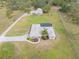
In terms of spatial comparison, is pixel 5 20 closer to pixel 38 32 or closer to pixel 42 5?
pixel 38 32

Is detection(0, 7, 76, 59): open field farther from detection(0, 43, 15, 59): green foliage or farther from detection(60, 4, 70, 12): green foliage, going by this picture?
detection(60, 4, 70, 12): green foliage

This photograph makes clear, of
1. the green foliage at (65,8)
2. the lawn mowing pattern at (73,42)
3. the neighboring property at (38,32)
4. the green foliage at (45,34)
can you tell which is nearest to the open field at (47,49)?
the lawn mowing pattern at (73,42)

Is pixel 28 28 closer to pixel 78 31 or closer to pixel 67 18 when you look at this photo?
pixel 78 31

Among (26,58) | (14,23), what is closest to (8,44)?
(26,58)

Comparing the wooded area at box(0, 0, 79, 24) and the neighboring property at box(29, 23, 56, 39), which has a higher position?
the neighboring property at box(29, 23, 56, 39)

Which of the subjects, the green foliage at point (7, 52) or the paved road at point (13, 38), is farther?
the paved road at point (13, 38)

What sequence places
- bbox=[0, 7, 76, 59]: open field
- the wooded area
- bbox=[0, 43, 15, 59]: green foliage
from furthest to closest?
the wooded area, bbox=[0, 7, 76, 59]: open field, bbox=[0, 43, 15, 59]: green foliage

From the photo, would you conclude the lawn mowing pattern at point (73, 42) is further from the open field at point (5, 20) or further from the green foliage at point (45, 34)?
the open field at point (5, 20)

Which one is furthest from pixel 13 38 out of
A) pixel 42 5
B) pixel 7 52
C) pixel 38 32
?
pixel 42 5

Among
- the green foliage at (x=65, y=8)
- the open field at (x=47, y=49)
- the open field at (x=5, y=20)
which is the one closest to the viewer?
the open field at (x=47, y=49)

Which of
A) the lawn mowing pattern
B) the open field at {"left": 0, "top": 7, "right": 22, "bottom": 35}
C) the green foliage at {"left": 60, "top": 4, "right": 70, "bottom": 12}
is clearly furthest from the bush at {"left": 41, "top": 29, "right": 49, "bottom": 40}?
the green foliage at {"left": 60, "top": 4, "right": 70, "bottom": 12}

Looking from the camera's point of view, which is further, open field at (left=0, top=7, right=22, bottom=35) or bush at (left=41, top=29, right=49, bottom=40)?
open field at (left=0, top=7, right=22, bottom=35)
